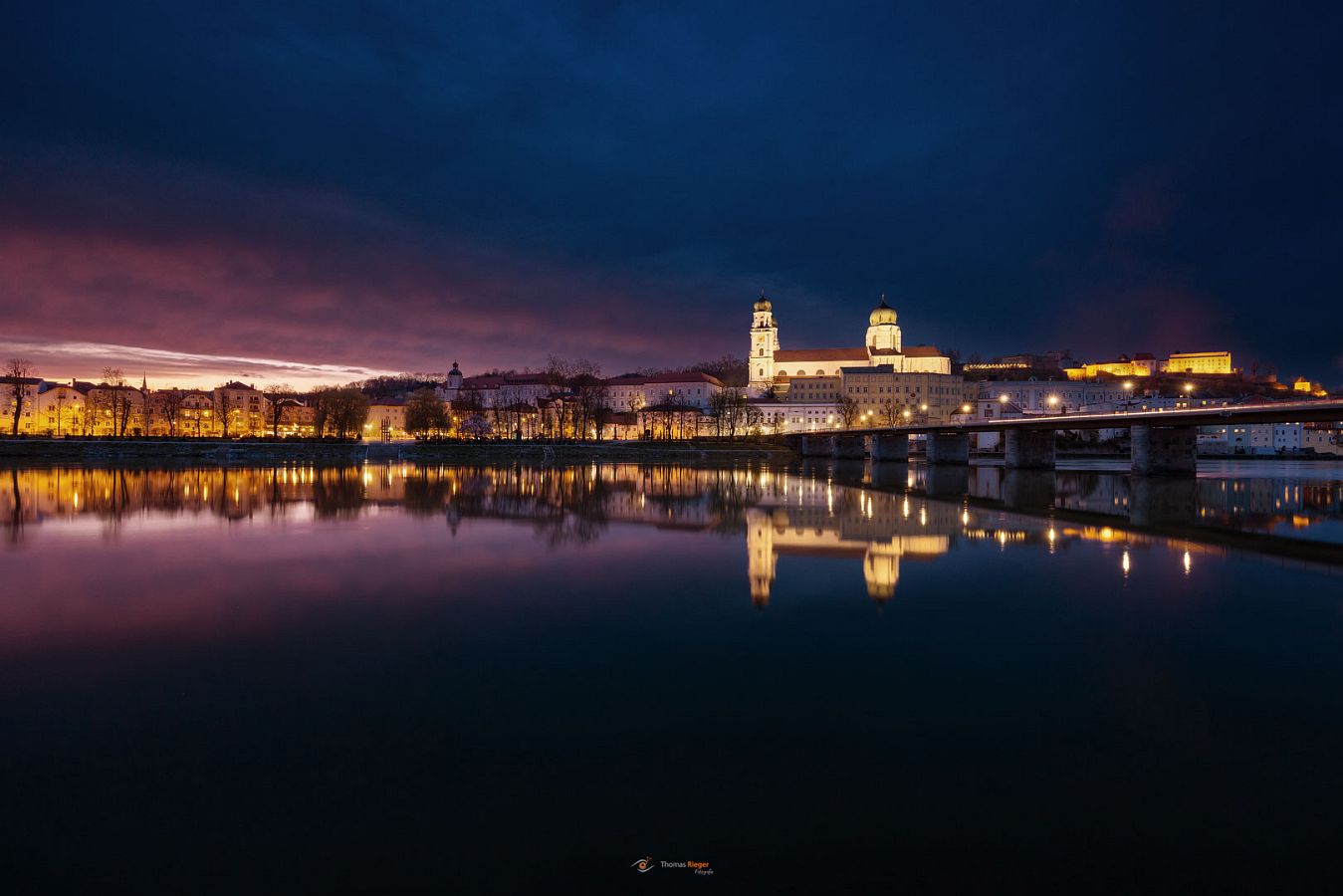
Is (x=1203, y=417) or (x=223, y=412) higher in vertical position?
(x=223, y=412)

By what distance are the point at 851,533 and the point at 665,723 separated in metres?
13.1

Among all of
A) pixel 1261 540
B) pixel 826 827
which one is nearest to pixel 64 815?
pixel 826 827

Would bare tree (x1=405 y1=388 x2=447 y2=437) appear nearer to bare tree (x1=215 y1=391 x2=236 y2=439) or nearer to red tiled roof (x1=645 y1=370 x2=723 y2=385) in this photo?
bare tree (x1=215 y1=391 x2=236 y2=439)

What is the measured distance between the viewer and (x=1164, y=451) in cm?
4278

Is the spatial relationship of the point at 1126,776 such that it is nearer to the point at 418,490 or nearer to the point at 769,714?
the point at 769,714

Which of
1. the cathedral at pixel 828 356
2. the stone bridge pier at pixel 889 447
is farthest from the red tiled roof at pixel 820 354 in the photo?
the stone bridge pier at pixel 889 447

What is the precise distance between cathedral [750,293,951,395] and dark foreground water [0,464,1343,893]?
127027 mm

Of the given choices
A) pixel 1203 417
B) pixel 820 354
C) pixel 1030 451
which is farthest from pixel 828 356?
pixel 1203 417

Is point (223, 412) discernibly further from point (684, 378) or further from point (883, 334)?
point (883, 334)

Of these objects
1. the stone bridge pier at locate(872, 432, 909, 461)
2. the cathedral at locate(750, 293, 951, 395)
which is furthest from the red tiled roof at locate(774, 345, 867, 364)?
the stone bridge pier at locate(872, 432, 909, 461)

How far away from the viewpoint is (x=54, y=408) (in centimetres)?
8962

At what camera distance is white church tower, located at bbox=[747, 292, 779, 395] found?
14338 cm

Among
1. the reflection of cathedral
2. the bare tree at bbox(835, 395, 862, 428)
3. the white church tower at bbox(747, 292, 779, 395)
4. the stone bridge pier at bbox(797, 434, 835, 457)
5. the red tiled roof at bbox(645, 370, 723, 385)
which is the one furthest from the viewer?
the white church tower at bbox(747, 292, 779, 395)

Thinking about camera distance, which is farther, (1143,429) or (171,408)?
(171,408)
